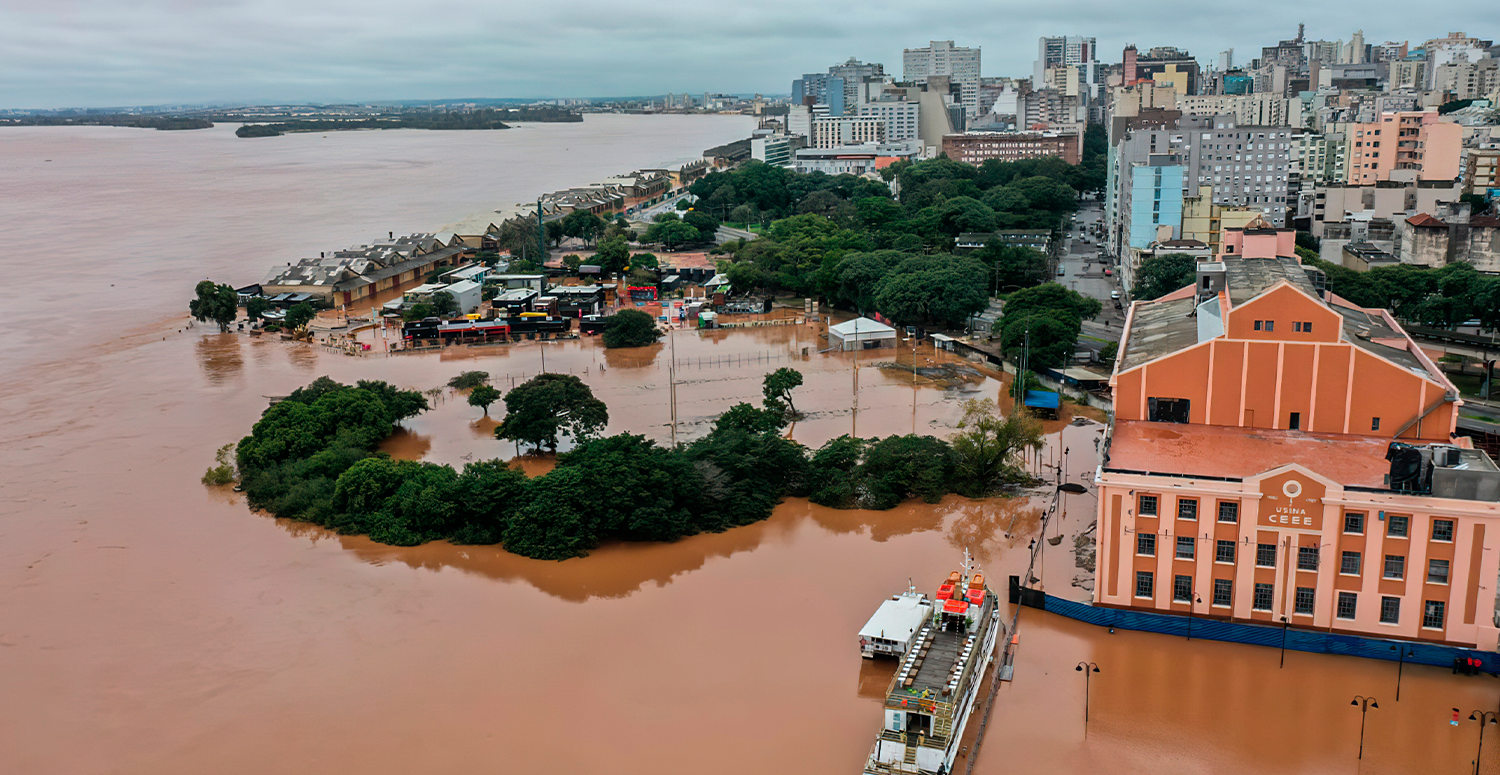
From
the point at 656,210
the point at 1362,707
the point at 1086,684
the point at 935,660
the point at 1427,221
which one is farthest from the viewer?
the point at 656,210

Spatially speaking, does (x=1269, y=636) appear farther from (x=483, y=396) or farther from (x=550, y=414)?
(x=483, y=396)

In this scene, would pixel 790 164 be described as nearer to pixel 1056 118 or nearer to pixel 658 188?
pixel 658 188

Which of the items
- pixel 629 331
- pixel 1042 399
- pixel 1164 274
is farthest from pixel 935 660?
pixel 1164 274

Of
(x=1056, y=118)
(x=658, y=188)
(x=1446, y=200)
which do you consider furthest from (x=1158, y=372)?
(x=1056, y=118)

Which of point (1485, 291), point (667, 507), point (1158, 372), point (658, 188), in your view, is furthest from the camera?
point (658, 188)

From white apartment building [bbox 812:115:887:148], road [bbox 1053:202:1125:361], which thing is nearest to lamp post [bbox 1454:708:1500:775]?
road [bbox 1053:202:1125:361]

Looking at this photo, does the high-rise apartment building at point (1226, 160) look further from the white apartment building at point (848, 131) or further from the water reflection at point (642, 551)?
the white apartment building at point (848, 131)
